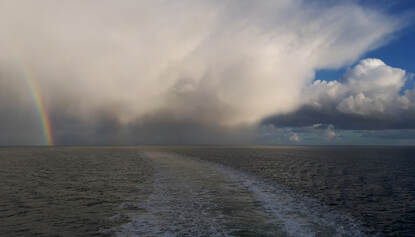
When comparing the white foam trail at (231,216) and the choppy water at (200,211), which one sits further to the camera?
the choppy water at (200,211)

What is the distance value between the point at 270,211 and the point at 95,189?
21.3 metres

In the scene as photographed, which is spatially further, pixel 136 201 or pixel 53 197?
pixel 53 197

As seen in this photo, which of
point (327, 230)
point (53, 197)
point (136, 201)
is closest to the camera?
point (327, 230)

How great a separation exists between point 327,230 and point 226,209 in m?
7.60

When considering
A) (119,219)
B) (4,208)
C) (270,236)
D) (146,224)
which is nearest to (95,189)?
(4,208)

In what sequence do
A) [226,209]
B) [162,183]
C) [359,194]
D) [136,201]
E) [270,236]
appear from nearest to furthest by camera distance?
1. [270,236]
2. [226,209]
3. [136,201]
4. [359,194]
5. [162,183]

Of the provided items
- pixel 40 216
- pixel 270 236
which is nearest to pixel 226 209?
pixel 270 236

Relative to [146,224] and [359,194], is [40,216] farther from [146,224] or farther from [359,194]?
[359,194]

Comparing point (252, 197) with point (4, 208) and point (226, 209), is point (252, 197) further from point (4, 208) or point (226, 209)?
point (4, 208)

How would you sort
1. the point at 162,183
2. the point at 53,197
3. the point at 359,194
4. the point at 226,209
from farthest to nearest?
the point at 162,183
the point at 359,194
the point at 53,197
the point at 226,209

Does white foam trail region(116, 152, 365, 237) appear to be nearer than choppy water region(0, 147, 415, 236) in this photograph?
Yes

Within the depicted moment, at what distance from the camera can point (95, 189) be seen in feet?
109

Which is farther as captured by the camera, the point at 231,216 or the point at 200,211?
the point at 200,211

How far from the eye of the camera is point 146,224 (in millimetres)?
18750
